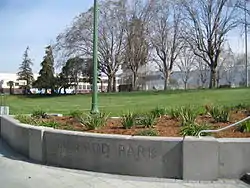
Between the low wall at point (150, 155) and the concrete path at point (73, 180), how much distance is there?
20 centimetres

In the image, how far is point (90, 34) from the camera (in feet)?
175

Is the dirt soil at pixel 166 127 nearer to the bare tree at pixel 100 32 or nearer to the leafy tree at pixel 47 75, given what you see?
the bare tree at pixel 100 32

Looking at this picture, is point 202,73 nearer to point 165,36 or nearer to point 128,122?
point 165,36

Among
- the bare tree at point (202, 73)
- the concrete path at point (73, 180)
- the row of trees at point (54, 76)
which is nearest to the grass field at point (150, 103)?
the concrete path at point (73, 180)

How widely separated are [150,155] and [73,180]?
1.44 meters

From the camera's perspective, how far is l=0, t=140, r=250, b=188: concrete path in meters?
6.93

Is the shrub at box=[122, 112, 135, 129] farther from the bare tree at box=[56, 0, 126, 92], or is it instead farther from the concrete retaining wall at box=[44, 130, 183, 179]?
the bare tree at box=[56, 0, 126, 92]

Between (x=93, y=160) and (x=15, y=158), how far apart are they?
2.62 m

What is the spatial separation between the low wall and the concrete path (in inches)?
7.7

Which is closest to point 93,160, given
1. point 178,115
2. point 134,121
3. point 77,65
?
point 134,121

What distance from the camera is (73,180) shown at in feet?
24.4

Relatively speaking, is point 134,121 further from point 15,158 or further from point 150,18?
point 150,18

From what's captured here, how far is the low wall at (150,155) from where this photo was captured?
23.5ft

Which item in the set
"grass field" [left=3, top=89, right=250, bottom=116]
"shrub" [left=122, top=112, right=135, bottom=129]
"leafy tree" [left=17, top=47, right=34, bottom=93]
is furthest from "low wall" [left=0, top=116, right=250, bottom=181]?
"leafy tree" [left=17, top=47, right=34, bottom=93]
